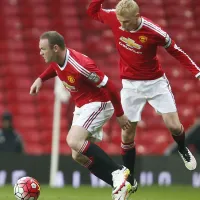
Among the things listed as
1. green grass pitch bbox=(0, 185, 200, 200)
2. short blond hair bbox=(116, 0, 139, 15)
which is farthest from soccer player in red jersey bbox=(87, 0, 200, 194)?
green grass pitch bbox=(0, 185, 200, 200)

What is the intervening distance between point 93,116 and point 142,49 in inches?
45.5

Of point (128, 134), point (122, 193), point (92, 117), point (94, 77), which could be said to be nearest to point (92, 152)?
point (92, 117)

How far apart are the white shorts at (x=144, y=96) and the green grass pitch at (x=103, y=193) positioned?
1.12m

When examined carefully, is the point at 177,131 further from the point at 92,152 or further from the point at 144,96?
the point at 92,152

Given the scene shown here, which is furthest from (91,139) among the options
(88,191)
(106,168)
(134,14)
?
(88,191)

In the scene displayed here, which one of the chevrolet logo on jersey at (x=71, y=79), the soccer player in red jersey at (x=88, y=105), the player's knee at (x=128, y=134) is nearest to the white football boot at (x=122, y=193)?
the soccer player in red jersey at (x=88, y=105)

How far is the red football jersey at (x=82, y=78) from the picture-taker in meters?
8.97

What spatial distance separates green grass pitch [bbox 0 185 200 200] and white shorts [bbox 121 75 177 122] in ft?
3.68

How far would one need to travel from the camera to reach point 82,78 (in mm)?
9062

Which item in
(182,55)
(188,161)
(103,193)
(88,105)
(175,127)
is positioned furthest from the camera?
(103,193)

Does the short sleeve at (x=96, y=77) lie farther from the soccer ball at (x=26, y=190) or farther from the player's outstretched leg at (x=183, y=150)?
the player's outstretched leg at (x=183, y=150)

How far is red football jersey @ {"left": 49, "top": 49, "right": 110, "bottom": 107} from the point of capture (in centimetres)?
897

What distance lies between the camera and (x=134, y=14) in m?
9.49

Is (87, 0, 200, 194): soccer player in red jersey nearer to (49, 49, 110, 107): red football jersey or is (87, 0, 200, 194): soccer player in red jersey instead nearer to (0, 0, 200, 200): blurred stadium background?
(49, 49, 110, 107): red football jersey
